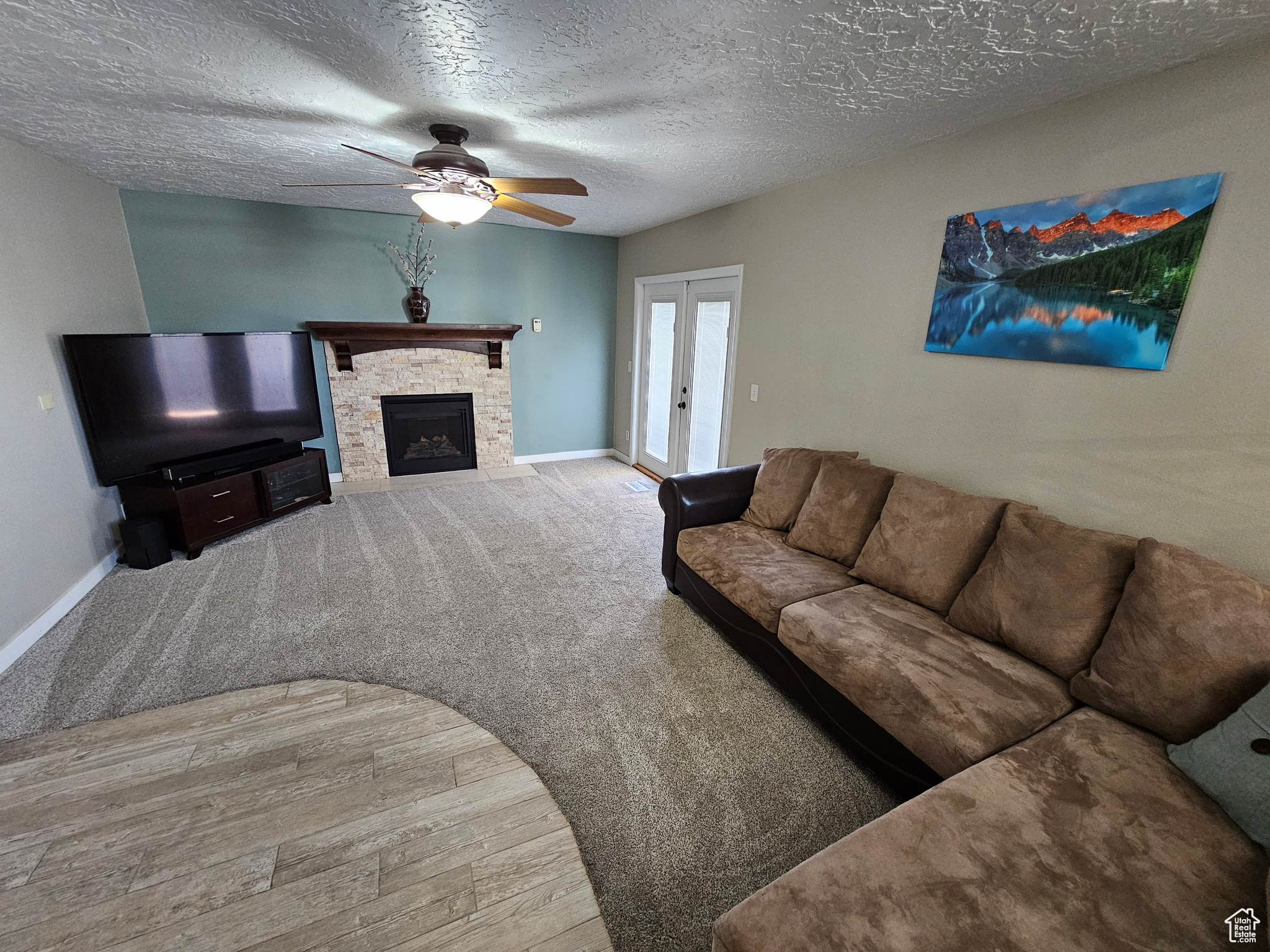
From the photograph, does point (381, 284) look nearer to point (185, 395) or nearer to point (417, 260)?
point (417, 260)

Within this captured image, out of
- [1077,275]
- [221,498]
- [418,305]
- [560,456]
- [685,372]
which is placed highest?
[1077,275]

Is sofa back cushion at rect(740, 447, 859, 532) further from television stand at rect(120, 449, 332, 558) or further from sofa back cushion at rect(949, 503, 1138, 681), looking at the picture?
television stand at rect(120, 449, 332, 558)

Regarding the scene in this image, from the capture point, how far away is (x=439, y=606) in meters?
2.95

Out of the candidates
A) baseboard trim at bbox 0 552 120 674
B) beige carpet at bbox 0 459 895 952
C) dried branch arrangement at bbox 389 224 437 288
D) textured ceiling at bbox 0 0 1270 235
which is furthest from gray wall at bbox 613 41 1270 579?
baseboard trim at bbox 0 552 120 674

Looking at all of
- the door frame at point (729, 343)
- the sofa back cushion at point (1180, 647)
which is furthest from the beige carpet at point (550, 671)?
the door frame at point (729, 343)

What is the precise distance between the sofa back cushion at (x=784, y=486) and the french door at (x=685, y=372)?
112 centimetres

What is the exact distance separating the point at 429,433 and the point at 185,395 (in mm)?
2031

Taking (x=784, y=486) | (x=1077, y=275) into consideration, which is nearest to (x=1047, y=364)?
(x=1077, y=275)

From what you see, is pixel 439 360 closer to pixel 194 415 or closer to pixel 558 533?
pixel 194 415

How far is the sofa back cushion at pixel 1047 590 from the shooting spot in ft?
5.67

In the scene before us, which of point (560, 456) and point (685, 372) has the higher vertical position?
point (685, 372)

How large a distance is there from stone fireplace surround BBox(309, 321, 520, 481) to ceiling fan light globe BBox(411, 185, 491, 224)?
2598mm

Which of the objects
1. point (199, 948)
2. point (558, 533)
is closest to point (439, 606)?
point (558, 533)

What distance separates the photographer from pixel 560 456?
604 centimetres
